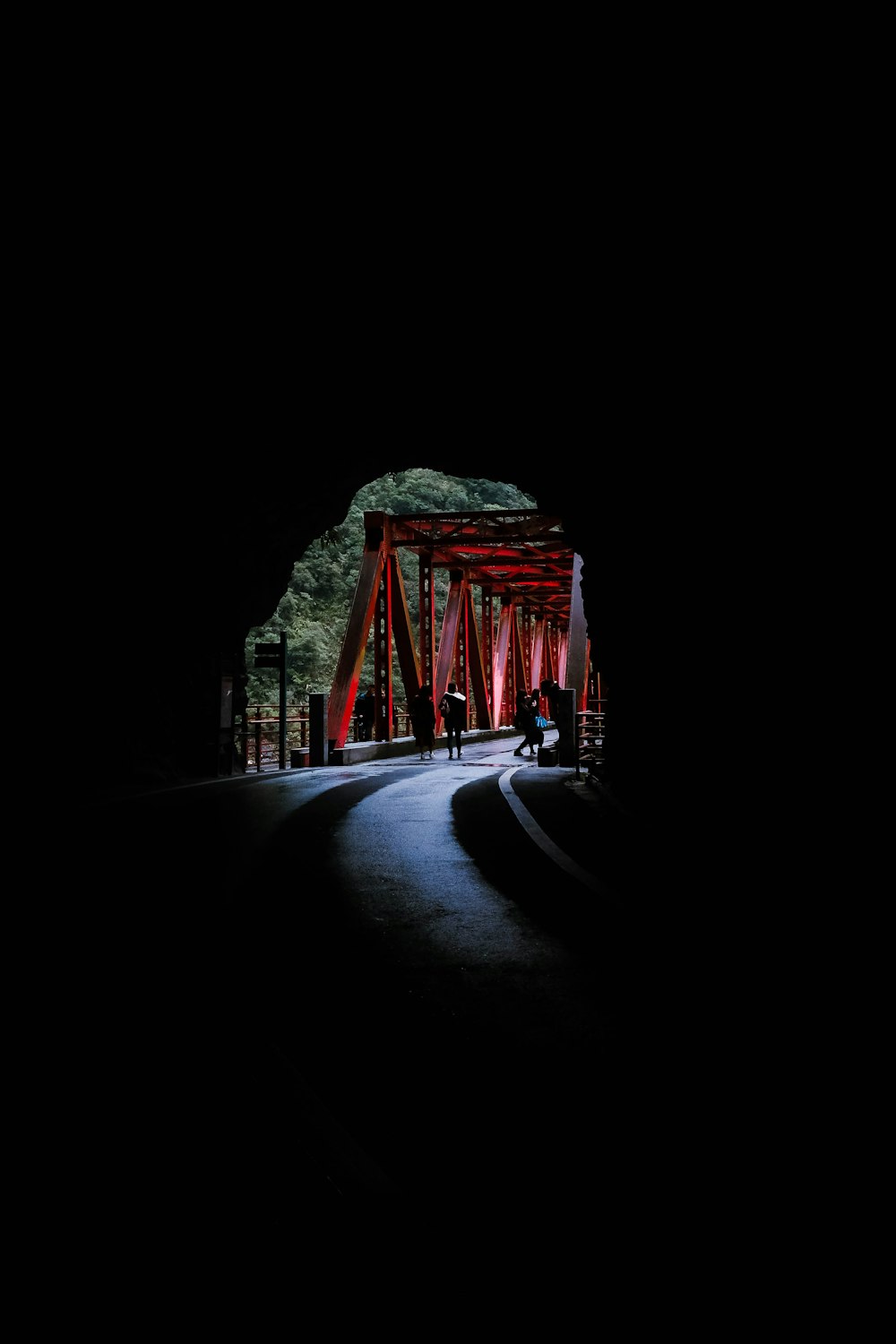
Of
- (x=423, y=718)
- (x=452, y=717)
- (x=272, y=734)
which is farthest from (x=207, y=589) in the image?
(x=272, y=734)

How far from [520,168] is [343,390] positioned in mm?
7203

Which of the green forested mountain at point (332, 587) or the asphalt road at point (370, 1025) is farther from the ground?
the green forested mountain at point (332, 587)

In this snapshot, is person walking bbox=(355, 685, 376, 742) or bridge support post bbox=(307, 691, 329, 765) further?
person walking bbox=(355, 685, 376, 742)

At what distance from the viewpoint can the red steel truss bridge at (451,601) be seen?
20688 millimetres

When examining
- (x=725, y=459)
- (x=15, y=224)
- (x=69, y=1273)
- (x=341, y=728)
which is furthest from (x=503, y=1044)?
(x=341, y=728)

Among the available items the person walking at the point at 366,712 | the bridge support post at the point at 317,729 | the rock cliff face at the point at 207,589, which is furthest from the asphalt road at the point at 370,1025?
the person walking at the point at 366,712

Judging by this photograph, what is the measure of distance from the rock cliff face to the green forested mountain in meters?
13.6

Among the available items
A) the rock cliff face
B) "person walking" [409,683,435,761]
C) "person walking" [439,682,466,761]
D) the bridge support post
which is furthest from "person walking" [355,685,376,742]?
the rock cliff face

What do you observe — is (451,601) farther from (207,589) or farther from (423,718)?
(207,589)

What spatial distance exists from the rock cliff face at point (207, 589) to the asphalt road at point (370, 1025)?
4.76 meters

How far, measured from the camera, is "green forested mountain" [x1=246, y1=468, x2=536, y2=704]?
141 feet

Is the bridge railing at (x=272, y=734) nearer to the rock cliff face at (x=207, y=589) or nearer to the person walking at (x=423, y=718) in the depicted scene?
the rock cliff face at (x=207, y=589)

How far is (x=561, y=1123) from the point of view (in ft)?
8.01

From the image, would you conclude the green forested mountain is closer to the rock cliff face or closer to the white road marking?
the rock cliff face
